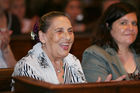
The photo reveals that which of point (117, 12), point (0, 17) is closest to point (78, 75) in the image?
point (117, 12)

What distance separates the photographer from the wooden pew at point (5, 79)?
3.38 metres

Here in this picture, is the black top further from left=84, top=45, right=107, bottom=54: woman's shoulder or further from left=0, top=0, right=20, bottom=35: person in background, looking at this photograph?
left=84, top=45, right=107, bottom=54: woman's shoulder

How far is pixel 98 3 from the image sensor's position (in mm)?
9703

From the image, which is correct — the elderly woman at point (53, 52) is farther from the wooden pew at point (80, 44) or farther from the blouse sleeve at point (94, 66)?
the wooden pew at point (80, 44)

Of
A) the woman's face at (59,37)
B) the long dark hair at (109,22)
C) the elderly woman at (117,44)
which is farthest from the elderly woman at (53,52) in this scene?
the long dark hair at (109,22)

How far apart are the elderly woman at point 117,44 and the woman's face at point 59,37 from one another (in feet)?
2.01

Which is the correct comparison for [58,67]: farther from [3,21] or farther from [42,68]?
[3,21]

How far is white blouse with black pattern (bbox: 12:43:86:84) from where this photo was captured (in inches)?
117

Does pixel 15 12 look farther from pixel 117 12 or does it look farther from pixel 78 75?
pixel 78 75

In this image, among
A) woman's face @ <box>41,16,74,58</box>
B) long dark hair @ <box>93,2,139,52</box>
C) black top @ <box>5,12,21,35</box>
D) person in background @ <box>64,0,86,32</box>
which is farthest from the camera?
person in background @ <box>64,0,86,32</box>

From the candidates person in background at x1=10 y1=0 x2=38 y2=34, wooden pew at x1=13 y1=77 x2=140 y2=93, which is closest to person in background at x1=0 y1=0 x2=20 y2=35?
person in background at x1=10 y1=0 x2=38 y2=34

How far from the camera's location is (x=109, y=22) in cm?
405

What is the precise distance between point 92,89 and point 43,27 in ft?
3.12

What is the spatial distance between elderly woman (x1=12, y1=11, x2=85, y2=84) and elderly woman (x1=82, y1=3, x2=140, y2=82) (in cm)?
47
